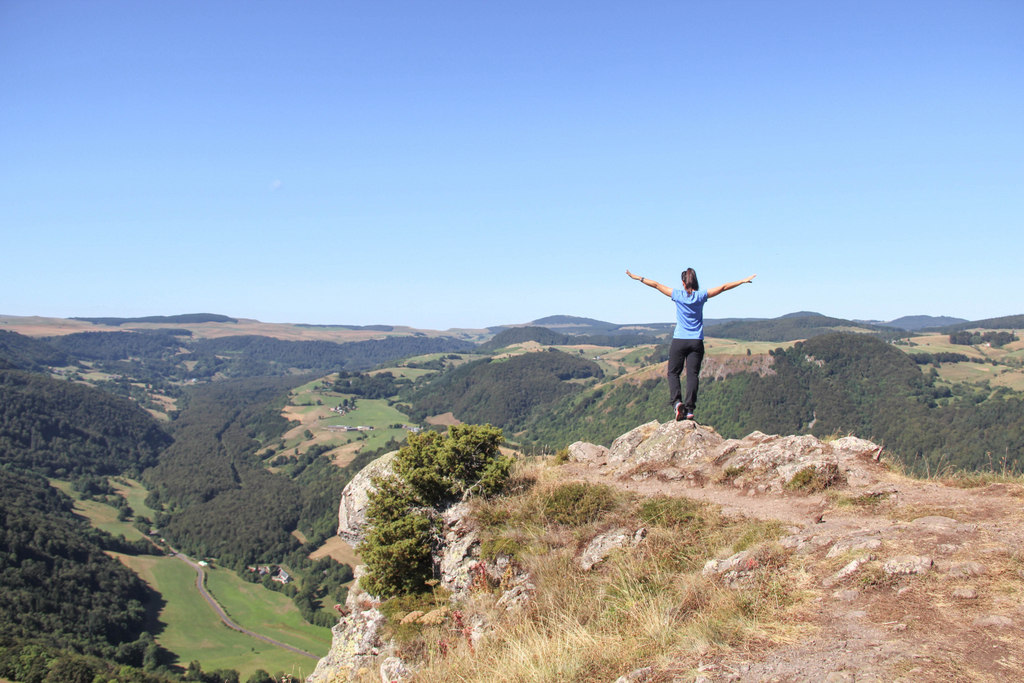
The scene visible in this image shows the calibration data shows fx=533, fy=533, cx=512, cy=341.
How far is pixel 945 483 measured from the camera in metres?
9.77

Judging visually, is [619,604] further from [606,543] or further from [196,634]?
[196,634]

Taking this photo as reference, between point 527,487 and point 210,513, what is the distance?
15630 centimetres

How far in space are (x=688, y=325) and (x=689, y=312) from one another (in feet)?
1.09

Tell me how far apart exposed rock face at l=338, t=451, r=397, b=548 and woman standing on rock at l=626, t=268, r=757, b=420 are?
7278mm

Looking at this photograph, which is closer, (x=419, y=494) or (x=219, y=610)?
(x=419, y=494)

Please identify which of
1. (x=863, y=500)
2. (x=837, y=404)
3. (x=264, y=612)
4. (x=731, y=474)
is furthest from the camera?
(x=837, y=404)

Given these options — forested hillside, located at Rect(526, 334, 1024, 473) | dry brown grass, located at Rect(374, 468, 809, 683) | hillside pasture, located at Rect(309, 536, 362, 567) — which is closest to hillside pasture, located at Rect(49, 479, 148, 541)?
hillside pasture, located at Rect(309, 536, 362, 567)

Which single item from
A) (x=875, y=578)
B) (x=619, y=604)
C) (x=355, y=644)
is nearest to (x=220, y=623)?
(x=355, y=644)

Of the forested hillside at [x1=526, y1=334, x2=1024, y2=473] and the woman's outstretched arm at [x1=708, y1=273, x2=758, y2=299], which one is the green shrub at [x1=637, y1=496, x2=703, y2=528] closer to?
the woman's outstretched arm at [x1=708, y1=273, x2=758, y2=299]

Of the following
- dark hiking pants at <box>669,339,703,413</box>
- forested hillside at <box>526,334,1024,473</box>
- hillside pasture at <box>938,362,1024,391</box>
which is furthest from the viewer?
hillside pasture at <box>938,362,1024,391</box>

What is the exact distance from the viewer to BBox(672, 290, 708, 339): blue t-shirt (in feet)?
38.8

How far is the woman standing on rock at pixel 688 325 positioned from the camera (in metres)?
11.9

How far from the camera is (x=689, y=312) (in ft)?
39.3

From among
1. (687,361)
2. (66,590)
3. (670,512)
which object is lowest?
(66,590)
